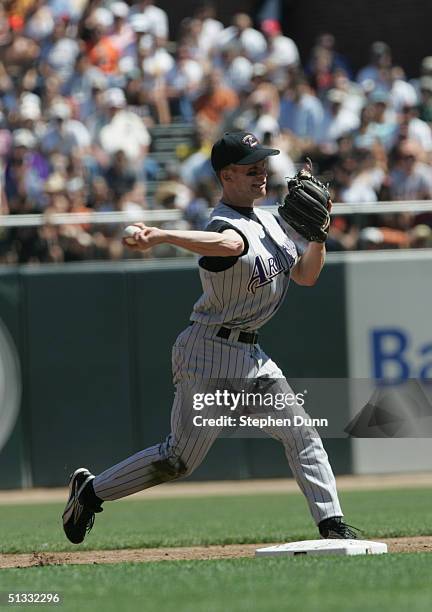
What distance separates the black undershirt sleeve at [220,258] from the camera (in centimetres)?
604

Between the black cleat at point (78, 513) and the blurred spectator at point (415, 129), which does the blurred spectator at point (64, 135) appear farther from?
the black cleat at point (78, 513)

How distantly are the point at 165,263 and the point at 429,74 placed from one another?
4.33 metres

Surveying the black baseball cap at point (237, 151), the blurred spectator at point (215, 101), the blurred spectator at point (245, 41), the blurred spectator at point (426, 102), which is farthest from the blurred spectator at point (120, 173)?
the black baseball cap at point (237, 151)

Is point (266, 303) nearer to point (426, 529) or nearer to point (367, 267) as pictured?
point (426, 529)

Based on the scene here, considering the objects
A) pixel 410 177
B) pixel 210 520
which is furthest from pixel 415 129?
pixel 210 520

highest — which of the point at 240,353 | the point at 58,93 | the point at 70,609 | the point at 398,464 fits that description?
the point at 58,93

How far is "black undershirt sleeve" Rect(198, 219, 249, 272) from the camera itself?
6.04 meters

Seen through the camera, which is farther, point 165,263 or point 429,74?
point 429,74

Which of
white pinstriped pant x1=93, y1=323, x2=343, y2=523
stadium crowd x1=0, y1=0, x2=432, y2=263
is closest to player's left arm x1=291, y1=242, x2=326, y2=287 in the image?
white pinstriped pant x1=93, y1=323, x2=343, y2=523

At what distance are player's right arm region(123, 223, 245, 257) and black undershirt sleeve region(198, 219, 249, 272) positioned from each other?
35mm

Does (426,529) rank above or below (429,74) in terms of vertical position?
below

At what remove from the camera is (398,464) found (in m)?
11.7

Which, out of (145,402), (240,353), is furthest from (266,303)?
(145,402)

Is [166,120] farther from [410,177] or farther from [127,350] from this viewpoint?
[127,350]
